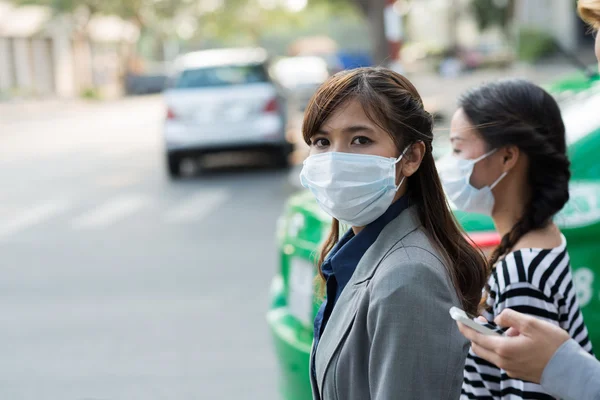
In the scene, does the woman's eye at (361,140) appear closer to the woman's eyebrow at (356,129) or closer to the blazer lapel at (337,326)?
the woman's eyebrow at (356,129)

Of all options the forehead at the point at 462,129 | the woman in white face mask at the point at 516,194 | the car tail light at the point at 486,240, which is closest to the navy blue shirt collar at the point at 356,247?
the woman in white face mask at the point at 516,194

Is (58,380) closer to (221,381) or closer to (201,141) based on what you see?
(221,381)

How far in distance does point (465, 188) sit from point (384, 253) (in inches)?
35.2

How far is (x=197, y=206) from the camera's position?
1116cm

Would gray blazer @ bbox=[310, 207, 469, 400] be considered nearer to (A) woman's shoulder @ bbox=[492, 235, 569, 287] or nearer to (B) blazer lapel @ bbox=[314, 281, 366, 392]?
(B) blazer lapel @ bbox=[314, 281, 366, 392]

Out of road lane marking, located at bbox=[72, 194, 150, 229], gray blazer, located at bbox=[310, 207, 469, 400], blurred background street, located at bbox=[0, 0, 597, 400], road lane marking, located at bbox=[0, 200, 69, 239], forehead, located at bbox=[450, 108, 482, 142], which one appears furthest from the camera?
road lane marking, located at bbox=[72, 194, 150, 229]

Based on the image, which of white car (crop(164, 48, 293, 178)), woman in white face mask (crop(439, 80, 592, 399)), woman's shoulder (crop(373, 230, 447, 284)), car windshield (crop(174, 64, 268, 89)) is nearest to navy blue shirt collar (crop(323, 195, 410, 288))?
woman's shoulder (crop(373, 230, 447, 284))

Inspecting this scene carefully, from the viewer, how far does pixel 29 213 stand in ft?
36.6

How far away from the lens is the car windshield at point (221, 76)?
13930mm

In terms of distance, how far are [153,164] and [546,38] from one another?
10.3 meters

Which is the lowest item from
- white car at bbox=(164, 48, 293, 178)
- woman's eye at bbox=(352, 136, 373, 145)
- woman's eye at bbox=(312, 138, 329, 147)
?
white car at bbox=(164, 48, 293, 178)

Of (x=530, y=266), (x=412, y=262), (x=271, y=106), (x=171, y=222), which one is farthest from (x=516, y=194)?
(x=271, y=106)

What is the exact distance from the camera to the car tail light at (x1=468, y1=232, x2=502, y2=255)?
3154 millimetres

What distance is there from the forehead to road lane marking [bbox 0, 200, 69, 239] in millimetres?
8012
